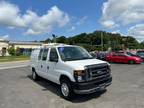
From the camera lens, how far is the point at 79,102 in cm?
633

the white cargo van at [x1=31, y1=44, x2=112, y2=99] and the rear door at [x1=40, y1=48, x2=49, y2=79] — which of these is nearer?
the white cargo van at [x1=31, y1=44, x2=112, y2=99]

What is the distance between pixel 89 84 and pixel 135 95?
2.19 meters

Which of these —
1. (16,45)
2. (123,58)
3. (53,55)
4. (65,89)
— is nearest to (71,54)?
(53,55)

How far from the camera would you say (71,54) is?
753 cm

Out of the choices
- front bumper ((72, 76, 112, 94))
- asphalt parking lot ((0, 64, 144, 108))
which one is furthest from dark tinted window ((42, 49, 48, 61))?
front bumper ((72, 76, 112, 94))

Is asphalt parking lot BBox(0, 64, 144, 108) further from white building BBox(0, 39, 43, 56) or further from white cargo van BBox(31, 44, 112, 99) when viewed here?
white building BBox(0, 39, 43, 56)

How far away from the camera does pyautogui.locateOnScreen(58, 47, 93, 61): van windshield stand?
7.23 m

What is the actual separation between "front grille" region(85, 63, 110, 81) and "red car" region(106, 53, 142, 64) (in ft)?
49.3

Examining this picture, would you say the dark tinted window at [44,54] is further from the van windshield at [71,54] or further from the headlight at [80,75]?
the headlight at [80,75]

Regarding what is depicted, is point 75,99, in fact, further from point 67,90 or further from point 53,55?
point 53,55

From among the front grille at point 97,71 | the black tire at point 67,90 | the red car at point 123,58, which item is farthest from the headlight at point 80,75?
the red car at point 123,58

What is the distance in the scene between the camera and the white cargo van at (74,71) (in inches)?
243

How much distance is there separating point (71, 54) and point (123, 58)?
618 inches

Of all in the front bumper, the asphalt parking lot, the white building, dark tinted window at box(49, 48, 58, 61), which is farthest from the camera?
the white building
